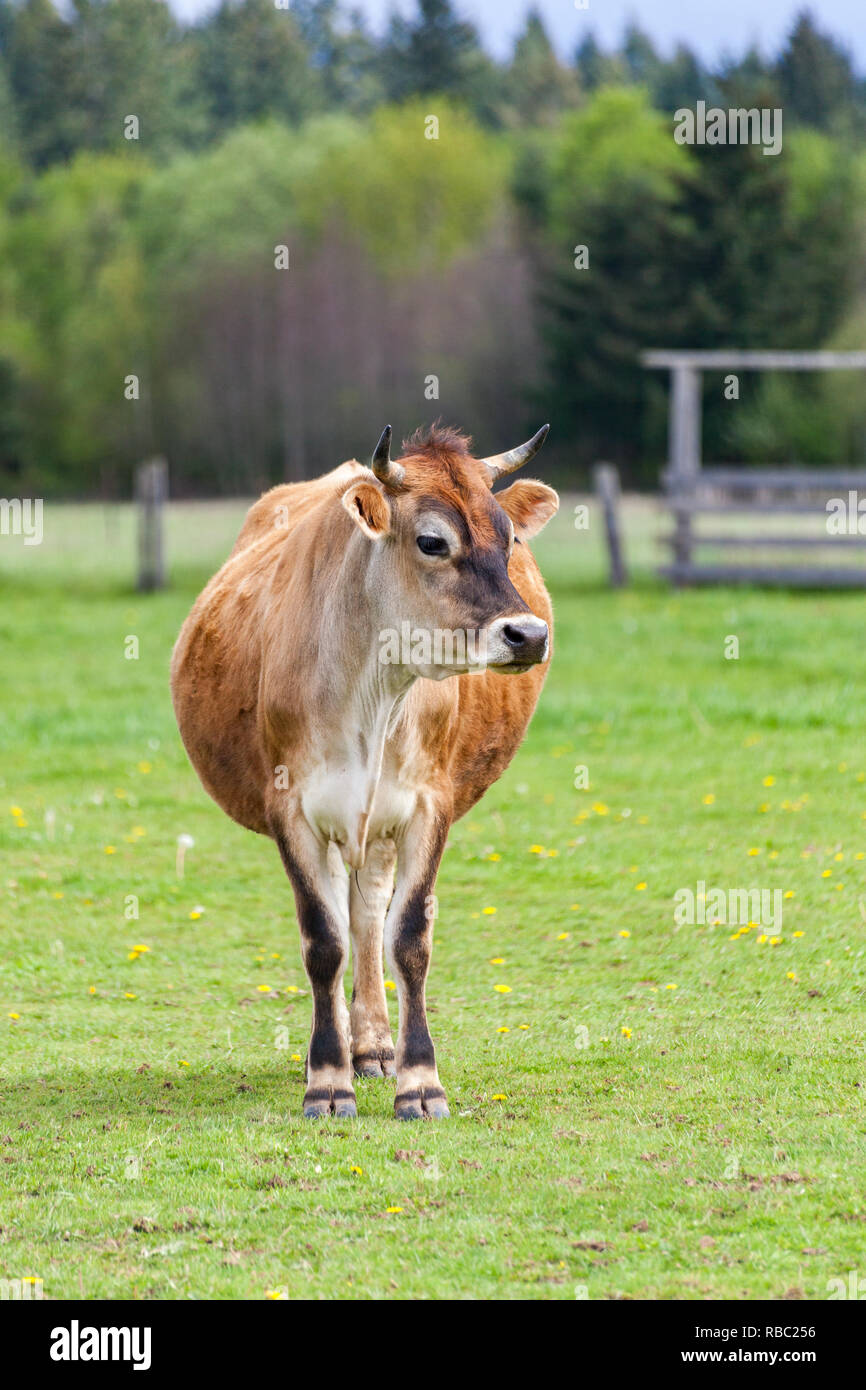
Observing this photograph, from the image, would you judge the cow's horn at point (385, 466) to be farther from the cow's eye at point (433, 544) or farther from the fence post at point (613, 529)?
the fence post at point (613, 529)

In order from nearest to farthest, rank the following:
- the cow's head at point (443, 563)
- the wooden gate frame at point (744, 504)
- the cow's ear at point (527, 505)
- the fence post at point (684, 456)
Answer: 1. the cow's head at point (443, 563)
2. the cow's ear at point (527, 505)
3. the wooden gate frame at point (744, 504)
4. the fence post at point (684, 456)

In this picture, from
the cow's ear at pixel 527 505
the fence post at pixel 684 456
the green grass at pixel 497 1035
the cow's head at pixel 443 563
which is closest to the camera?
the green grass at pixel 497 1035

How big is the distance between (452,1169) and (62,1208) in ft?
3.93

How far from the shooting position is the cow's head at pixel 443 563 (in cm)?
551

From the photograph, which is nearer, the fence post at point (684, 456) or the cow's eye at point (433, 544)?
the cow's eye at point (433, 544)

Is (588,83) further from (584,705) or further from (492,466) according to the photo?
(492,466)

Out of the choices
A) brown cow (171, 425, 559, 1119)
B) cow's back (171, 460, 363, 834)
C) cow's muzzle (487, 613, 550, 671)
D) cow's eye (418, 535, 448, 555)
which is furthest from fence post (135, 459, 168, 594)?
cow's muzzle (487, 613, 550, 671)

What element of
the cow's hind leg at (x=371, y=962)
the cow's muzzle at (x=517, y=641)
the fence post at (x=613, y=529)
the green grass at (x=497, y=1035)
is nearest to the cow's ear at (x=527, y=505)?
the cow's muzzle at (x=517, y=641)

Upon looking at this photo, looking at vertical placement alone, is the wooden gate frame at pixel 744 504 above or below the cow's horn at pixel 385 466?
below

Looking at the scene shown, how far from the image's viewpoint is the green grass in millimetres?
4684

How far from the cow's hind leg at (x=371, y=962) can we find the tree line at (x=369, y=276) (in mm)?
47412

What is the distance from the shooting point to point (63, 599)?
2303 centimetres

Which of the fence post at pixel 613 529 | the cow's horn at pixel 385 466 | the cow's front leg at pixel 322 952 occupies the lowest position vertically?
the fence post at pixel 613 529
